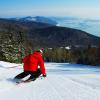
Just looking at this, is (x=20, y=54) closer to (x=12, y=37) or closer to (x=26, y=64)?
(x=12, y=37)

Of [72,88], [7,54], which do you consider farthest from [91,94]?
[7,54]

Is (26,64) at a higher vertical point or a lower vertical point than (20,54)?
higher

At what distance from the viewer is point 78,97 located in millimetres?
7555

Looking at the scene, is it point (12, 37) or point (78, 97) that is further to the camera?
point (12, 37)

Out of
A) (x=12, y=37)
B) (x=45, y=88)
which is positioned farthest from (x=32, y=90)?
(x=12, y=37)

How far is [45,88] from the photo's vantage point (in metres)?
9.12

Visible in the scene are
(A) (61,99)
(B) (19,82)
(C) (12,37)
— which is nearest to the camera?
(A) (61,99)

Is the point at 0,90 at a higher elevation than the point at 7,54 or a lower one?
higher

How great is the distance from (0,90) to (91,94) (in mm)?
2536

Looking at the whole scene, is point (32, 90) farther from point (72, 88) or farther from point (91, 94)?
point (91, 94)

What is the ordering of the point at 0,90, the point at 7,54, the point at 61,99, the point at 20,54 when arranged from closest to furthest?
the point at 61,99
the point at 0,90
the point at 7,54
the point at 20,54

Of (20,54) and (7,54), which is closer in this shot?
(7,54)

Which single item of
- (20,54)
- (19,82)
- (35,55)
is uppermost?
(35,55)

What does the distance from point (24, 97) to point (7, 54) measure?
52.9m
